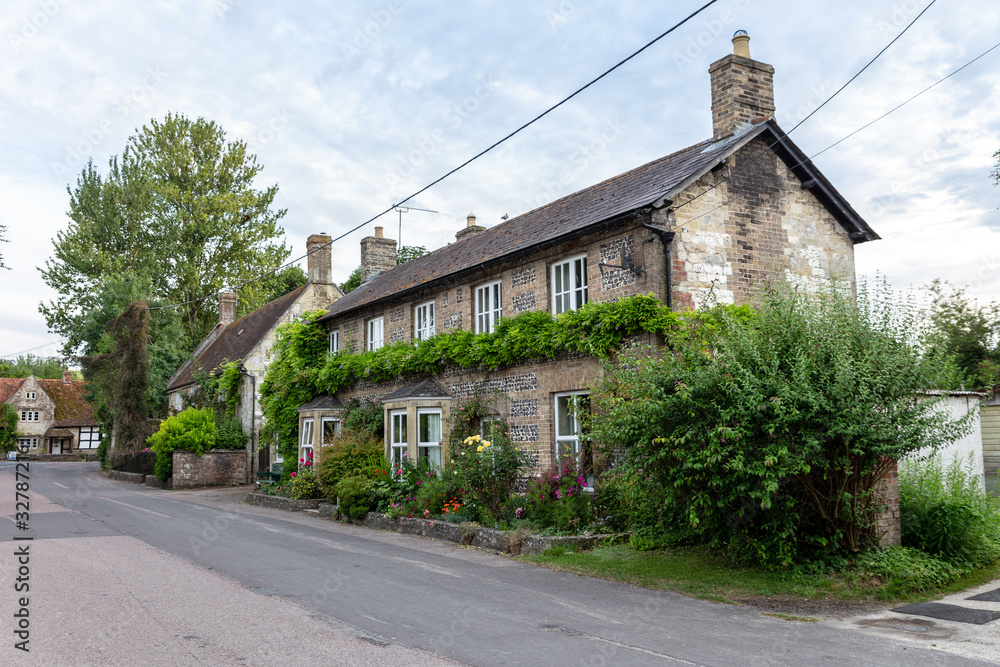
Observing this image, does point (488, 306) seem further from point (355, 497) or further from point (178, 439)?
point (178, 439)

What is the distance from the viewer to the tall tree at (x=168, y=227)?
144 feet

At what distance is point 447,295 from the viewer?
19.6 m

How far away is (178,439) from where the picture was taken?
28.4 metres

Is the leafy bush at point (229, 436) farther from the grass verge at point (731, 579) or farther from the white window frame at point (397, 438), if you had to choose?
the grass verge at point (731, 579)

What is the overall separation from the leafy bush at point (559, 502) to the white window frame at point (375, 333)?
10.0 meters

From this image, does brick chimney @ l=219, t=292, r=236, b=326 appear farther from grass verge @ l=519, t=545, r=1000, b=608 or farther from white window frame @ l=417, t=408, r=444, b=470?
grass verge @ l=519, t=545, r=1000, b=608

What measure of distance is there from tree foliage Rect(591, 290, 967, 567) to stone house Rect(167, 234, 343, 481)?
1903 centimetres

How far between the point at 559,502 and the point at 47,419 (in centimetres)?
7513

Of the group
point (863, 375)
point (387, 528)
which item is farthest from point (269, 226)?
point (863, 375)

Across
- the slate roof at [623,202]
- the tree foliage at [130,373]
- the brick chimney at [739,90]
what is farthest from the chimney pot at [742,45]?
the tree foliage at [130,373]

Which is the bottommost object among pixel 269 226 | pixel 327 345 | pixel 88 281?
pixel 327 345

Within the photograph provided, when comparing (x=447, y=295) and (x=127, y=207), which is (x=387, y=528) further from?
(x=127, y=207)

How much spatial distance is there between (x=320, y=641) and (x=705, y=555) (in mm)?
6181

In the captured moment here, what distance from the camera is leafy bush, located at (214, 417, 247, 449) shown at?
2988 centimetres
